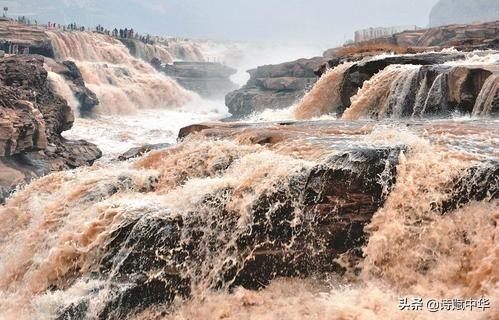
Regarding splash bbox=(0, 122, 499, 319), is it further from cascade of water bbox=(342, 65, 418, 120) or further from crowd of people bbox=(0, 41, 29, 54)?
crowd of people bbox=(0, 41, 29, 54)

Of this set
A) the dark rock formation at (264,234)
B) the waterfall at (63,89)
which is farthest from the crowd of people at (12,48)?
the dark rock formation at (264,234)

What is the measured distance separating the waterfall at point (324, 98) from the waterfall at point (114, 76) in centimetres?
1868

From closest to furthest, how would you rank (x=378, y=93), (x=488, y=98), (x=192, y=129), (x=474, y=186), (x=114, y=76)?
(x=474, y=186)
(x=488, y=98)
(x=192, y=129)
(x=378, y=93)
(x=114, y=76)

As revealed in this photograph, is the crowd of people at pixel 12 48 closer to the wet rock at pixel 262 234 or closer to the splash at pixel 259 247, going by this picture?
the splash at pixel 259 247

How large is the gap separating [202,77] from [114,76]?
16376 mm

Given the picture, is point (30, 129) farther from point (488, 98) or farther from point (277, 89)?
point (277, 89)

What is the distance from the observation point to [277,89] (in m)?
41.5

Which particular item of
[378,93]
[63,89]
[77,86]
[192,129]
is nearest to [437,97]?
[378,93]

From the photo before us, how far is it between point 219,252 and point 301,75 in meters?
35.5

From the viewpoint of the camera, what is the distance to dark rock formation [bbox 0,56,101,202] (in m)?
15.7

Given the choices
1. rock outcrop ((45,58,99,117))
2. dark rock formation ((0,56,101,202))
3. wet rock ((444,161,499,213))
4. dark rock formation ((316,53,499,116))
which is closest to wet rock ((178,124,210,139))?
dark rock formation ((316,53,499,116))

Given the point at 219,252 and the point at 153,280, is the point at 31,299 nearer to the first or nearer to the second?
the point at 153,280

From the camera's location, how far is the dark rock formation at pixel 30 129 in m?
15.7

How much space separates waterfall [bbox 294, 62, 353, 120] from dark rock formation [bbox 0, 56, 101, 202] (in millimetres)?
8490
